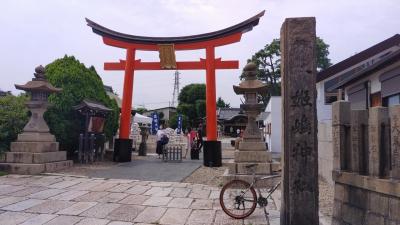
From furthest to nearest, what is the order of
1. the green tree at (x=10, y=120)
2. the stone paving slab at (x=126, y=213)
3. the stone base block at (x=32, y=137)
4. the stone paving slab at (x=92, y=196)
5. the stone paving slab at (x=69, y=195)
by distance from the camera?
the green tree at (x=10, y=120) < the stone base block at (x=32, y=137) < the stone paving slab at (x=69, y=195) < the stone paving slab at (x=92, y=196) < the stone paving slab at (x=126, y=213)

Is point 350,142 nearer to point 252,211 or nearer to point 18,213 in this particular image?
point 252,211

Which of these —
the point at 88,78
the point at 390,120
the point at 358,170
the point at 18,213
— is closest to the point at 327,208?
the point at 358,170

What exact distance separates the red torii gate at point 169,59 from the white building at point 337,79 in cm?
465

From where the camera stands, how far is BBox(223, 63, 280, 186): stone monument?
1065 cm

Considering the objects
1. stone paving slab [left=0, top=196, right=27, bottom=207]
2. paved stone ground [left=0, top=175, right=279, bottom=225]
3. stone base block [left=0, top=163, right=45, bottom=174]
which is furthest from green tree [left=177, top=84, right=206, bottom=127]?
stone paving slab [left=0, top=196, right=27, bottom=207]

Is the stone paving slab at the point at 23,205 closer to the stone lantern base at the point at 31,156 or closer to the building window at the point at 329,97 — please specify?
the stone lantern base at the point at 31,156

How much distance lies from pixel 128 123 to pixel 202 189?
24.2ft

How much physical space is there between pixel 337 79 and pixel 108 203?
16.0 meters

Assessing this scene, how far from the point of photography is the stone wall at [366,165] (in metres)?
4.61

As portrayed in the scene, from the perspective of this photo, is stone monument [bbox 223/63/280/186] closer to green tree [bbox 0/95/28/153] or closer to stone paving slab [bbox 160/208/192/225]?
stone paving slab [bbox 160/208/192/225]

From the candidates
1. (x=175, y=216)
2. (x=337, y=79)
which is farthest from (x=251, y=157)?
(x=337, y=79)

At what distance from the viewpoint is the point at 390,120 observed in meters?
4.76

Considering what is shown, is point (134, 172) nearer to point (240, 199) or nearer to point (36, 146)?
point (36, 146)

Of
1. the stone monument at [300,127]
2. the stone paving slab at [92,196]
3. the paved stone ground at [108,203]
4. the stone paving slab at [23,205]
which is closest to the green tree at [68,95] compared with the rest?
the paved stone ground at [108,203]
